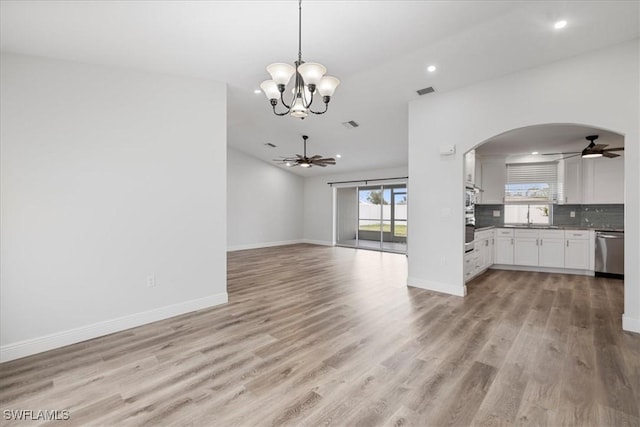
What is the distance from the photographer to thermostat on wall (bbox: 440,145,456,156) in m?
4.02

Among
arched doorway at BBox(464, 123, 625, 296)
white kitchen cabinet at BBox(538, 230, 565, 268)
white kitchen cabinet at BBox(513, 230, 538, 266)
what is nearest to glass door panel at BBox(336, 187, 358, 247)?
arched doorway at BBox(464, 123, 625, 296)

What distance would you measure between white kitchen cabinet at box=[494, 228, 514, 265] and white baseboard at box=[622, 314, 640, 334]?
2.85 meters

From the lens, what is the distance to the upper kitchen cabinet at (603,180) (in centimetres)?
526

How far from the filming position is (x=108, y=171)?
288 centimetres

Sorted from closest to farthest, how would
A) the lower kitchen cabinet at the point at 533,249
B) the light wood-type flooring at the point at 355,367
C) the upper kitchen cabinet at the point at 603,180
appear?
the light wood-type flooring at the point at 355,367 < the lower kitchen cabinet at the point at 533,249 < the upper kitchen cabinet at the point at 603,180

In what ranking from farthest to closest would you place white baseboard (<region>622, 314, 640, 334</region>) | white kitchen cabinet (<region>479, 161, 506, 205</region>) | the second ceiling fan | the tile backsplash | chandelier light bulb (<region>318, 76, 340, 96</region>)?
A: white kitchen cabinet (<region>479, 161, 506, 205</region>), the tile backsplash, the second ceiling fan, white baseboard (<region>622, 314, 640, 334</region>), chandelier light bulb (<region>318, 76, 340, 96</region>)

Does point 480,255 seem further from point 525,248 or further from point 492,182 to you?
point 492,182

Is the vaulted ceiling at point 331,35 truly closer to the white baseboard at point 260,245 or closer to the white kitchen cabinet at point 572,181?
the white kitchen cabinet at point 572,181

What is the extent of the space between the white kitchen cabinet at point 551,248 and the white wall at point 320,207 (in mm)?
4943

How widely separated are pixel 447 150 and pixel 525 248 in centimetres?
314

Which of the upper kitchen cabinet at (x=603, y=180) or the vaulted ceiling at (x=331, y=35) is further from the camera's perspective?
the upper kitchen cabinet at (x=603, y=180)

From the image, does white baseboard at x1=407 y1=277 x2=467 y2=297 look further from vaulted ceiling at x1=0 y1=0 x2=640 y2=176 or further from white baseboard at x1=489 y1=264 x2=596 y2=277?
vaulted ceiling at x1=0 y1=0 x2=640 y2=176

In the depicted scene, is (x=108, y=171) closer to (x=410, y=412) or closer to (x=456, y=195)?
(x=410, y=412)

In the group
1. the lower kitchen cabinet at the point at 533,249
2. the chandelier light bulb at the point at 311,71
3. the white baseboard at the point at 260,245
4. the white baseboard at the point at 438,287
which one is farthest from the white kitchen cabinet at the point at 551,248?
the white baseboard at the point at 260,245
